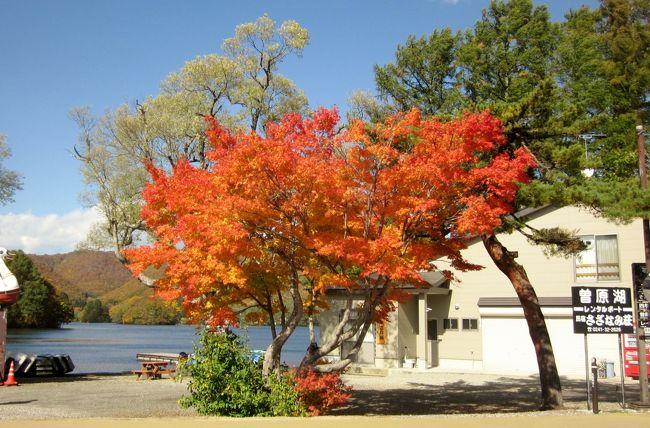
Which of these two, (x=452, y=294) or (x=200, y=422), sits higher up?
(x=452, y=294)

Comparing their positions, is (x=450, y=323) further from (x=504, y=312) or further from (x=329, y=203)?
(x=329, y=203)

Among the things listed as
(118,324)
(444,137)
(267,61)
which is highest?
(267,61)

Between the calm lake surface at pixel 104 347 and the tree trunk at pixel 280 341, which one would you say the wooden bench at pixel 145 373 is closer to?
the calm lake surface at pixel 104 347

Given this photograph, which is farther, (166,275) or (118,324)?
(118,324)

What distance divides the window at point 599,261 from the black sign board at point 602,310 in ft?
32.5

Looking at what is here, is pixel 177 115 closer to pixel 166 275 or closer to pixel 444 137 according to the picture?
pixel 166 275

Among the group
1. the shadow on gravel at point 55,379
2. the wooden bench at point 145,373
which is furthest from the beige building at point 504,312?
the shadow on gravel at point 55,379

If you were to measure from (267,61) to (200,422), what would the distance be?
61.6 ft

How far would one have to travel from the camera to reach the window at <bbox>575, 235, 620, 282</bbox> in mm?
22516

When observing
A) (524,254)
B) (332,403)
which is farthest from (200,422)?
(524,254)

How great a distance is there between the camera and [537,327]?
1491cm

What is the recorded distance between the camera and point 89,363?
4062 centimetres

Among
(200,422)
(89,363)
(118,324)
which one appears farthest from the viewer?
(118,324)

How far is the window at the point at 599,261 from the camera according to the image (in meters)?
22.5
